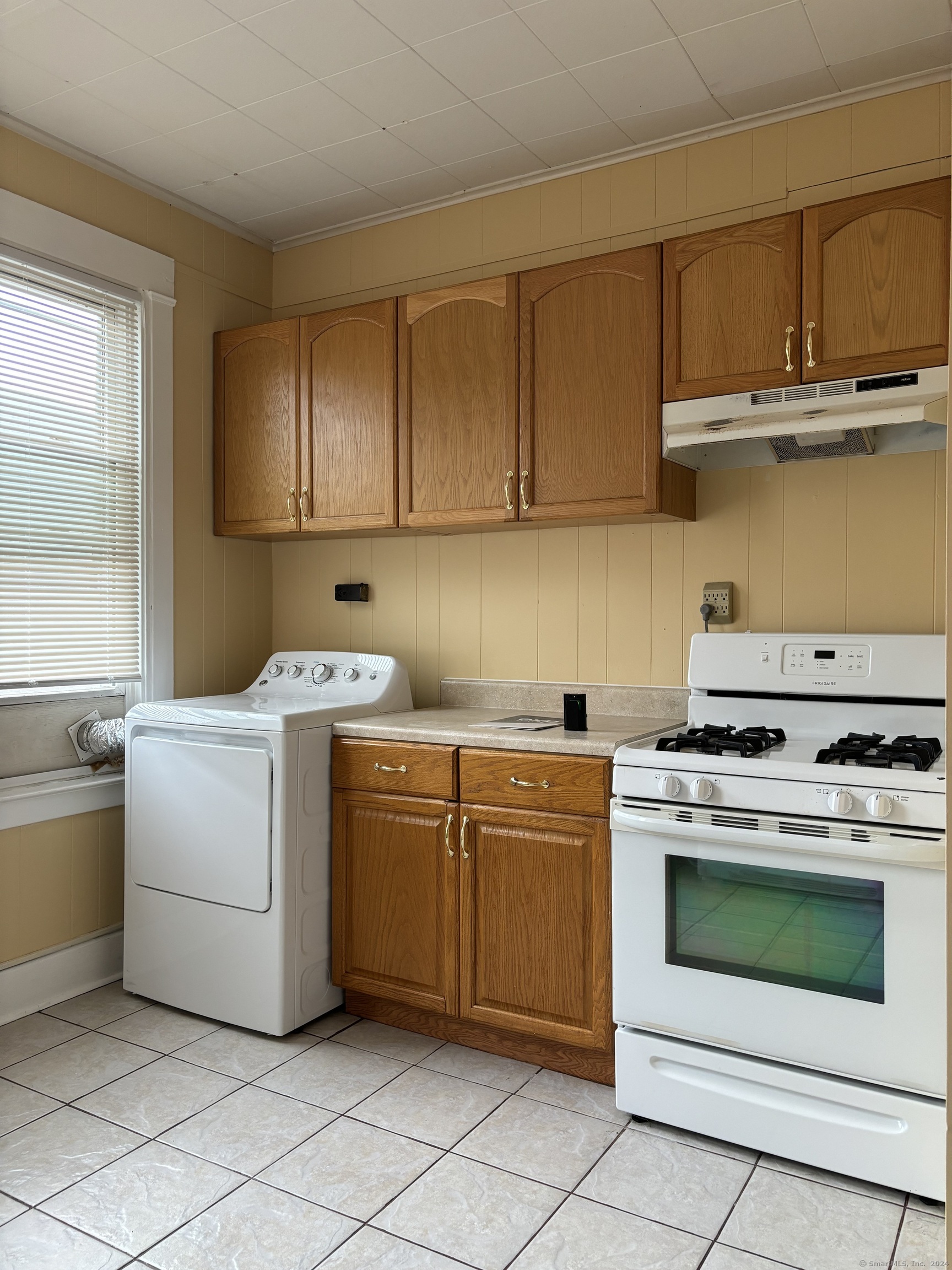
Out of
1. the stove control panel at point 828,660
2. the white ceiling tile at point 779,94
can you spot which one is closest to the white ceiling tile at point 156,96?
the white ceiling tile at point 779,94

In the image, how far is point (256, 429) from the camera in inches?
130

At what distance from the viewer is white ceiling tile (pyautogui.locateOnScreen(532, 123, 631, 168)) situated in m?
2.76

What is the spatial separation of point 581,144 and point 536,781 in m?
1.94

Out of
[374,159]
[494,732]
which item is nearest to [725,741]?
[494,732]

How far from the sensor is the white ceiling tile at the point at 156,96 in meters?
2.47

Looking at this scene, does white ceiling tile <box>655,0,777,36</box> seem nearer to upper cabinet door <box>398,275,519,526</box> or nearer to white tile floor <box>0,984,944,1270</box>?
upper cabinet door <box>398,275,519,526</box>

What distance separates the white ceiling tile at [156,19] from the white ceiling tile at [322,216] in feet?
3.06

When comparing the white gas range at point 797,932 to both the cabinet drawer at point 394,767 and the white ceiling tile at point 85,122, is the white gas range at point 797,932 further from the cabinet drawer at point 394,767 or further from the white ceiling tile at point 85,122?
the white ceiling tile at point 85,122

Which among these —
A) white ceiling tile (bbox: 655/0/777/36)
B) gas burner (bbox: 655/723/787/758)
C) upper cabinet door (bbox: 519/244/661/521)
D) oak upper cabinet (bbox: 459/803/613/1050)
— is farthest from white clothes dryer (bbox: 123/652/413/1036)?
white ceiling tile (bbox: 655/0/777/36)

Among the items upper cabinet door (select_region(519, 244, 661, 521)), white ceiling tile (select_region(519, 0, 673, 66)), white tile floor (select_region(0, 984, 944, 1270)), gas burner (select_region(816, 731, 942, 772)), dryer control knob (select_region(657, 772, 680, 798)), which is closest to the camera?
white tile floor (select_region(0, 984, 944, 1270))

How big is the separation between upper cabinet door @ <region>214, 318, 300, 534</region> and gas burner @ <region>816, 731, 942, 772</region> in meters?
1.93

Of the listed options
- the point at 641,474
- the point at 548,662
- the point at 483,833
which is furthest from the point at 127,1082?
the point at 641,474

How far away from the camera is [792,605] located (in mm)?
2646

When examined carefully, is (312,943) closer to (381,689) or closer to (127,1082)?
(127,1082)
